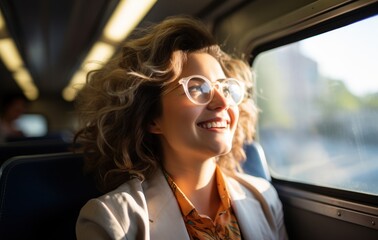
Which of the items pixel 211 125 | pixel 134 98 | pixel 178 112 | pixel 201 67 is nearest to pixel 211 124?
pixel 211 125

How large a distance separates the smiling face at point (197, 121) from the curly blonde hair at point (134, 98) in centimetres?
6

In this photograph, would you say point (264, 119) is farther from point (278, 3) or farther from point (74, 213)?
point (74, 213)

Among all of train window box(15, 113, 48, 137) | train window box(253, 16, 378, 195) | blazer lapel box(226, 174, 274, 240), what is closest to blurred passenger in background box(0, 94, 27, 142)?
train window box(253, 16, 378, 195)

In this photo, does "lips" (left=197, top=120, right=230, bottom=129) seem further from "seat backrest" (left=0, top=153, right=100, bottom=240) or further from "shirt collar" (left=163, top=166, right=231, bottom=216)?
"seat backrest" (left=0, top=153, right=100, bottom=240)

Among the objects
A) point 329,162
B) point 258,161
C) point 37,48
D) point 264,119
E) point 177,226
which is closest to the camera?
point 177,226

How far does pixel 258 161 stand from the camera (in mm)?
1806

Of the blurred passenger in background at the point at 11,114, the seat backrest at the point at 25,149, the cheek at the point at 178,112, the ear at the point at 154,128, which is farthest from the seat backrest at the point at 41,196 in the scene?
the blurred passenger in background at the point at 11,114

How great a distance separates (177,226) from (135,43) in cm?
81

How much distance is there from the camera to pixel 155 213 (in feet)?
3.84

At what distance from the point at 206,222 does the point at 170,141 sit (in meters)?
0.35

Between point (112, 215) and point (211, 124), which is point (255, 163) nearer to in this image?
point (211, 124)

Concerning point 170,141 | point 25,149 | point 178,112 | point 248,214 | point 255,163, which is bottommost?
point 248,214

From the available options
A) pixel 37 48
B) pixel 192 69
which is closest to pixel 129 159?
pixel 192 69

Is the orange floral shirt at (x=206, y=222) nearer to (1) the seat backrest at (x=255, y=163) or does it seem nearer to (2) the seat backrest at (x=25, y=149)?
(1) the seat backrest at (x=255, y=163)
